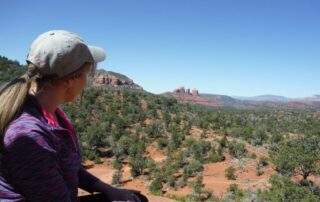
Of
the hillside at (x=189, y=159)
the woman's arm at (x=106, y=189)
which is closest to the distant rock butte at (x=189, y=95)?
the hillside at (x=189, y=159)

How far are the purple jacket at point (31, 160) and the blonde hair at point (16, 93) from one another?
3 cm

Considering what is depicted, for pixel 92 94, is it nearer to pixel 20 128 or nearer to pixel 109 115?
pixel 109 115

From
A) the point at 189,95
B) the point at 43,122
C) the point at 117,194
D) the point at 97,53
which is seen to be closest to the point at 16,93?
the point at 43,122

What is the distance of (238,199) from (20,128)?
1392 centimetres

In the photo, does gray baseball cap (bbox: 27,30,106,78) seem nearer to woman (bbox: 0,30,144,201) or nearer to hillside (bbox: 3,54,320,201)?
woman (bbox: 0,30,144,201)

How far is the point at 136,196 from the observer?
2.26 m

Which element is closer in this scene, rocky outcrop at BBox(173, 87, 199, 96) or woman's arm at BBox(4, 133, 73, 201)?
woman's arm at BBox(4, 133, 73, 201)

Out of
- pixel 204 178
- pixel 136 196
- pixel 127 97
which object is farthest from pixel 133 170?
pixel 127 97

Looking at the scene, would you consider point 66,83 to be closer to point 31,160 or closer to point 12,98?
point 12,98

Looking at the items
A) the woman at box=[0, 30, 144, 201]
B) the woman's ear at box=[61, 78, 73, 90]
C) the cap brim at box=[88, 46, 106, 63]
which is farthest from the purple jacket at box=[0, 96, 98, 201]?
the cap brim at box=[88, 46, 106, 63]

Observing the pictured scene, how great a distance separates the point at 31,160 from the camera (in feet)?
4.79

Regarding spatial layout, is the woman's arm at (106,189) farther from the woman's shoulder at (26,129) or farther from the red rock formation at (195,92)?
the red rock formation at (195,92)

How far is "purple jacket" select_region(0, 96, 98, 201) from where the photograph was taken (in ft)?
4.77

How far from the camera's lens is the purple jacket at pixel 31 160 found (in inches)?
57.3
